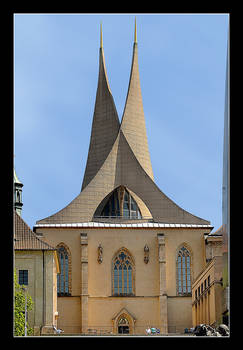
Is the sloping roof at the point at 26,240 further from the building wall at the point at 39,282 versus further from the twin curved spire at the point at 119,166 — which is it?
the twin curved spire at the point at 119,166

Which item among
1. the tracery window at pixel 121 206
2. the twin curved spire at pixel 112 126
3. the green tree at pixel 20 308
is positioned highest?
the twin curved spire at pixel 112 126

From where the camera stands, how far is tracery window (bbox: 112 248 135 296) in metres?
47.1

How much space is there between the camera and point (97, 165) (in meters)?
54.3

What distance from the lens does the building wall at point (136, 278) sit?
151ft

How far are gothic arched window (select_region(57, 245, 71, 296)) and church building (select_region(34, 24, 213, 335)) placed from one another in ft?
→ 0.19

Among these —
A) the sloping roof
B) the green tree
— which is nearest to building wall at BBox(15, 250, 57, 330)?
the sloping roof

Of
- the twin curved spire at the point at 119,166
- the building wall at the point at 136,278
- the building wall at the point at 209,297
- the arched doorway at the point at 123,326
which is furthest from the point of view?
the twin curved spire at the point at 119,166

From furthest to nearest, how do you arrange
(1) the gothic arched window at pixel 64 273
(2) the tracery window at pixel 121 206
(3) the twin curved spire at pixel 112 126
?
1. (3) the twin curved spire at pixel 112 126
2. (2) the tracery window at pixel 121 206
3. (1) the gothic arched window at pixel 64 273

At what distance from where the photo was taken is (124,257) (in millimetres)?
47688

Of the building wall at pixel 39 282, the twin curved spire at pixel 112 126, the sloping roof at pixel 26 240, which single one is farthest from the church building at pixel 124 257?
the building wall at pixel 39 282

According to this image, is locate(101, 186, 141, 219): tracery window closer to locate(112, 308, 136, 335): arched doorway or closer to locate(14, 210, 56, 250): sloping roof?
locate(112, 308, 136, 335): arched doorway

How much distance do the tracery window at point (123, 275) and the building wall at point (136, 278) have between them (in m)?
0.27

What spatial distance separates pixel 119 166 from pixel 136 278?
27.3ft
